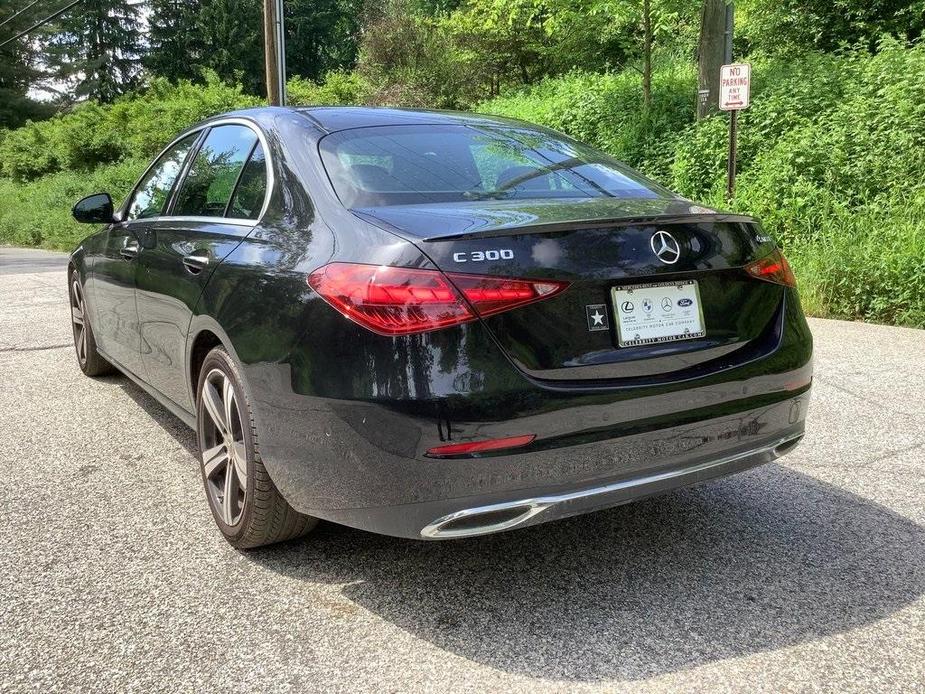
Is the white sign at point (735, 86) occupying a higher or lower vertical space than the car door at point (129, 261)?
higher

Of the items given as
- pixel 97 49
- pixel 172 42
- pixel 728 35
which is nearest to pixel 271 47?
pixel 728 35

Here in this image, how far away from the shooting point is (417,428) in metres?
2.15

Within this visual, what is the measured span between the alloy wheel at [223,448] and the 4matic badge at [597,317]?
3.97ft

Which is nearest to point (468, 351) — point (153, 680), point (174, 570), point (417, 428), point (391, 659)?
point (417, 428)

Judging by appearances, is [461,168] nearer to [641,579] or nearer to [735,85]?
[641,579]

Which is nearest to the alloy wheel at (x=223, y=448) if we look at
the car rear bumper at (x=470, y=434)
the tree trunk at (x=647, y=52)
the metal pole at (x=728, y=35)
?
the car rear bumper at (x=470, y=434)

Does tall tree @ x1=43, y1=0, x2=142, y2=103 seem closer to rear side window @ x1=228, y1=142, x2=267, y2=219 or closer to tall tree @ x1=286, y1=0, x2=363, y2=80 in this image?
tall tree @ x1=286, y1=0, x2=363, y2=80

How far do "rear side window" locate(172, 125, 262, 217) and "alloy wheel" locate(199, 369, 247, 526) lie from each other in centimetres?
73

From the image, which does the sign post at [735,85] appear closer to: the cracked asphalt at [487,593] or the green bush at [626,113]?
the green bush at [626,113]

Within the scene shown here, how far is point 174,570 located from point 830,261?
652 centimetres

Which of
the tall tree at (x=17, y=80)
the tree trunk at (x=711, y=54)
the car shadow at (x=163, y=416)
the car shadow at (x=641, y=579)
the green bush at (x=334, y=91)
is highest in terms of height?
the tall tree at (x=17, y=80)

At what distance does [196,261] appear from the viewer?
3.13m

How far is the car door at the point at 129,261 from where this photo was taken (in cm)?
395

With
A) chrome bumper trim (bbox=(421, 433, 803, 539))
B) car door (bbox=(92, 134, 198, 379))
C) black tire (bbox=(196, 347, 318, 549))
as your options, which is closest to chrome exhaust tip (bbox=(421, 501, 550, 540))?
chrome bumper trim (bbox=(421, 433, 803, 539))
